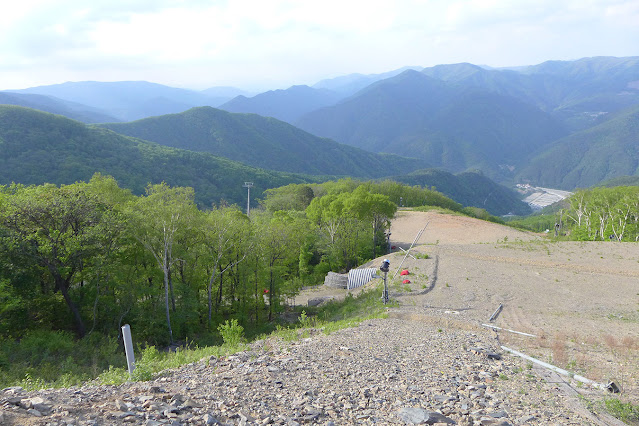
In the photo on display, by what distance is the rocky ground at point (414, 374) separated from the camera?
267 inches

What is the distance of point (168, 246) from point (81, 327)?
491cm

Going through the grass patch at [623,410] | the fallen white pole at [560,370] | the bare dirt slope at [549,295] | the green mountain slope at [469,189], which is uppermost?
the grass patch at [623,410]

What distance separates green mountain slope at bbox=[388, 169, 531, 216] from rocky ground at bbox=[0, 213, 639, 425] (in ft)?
482

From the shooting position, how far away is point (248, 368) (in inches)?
358

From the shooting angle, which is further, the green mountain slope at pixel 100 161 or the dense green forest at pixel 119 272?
the green mountain slope at pixel 100 161

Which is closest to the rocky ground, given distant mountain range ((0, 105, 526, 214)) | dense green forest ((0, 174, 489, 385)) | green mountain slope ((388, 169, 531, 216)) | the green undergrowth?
the green undergrowth

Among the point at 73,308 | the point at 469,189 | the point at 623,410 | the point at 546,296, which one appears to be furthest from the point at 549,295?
the point at 469,189

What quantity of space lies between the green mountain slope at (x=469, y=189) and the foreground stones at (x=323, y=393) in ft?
505

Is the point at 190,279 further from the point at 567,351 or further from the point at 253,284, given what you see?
the point at 567,351

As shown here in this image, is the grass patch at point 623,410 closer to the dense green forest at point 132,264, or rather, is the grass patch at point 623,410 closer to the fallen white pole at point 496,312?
the fallen white pole at point 496,312

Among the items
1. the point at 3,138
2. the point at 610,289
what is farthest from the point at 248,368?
the point at 3,138

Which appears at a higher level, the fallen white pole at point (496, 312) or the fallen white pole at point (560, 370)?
the fallen white pole at point (560, 370)

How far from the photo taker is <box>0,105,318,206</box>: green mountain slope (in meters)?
88.9

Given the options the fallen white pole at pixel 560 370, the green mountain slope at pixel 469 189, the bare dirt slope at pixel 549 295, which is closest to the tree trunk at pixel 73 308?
the bare dirt slope at pixel 549 295
